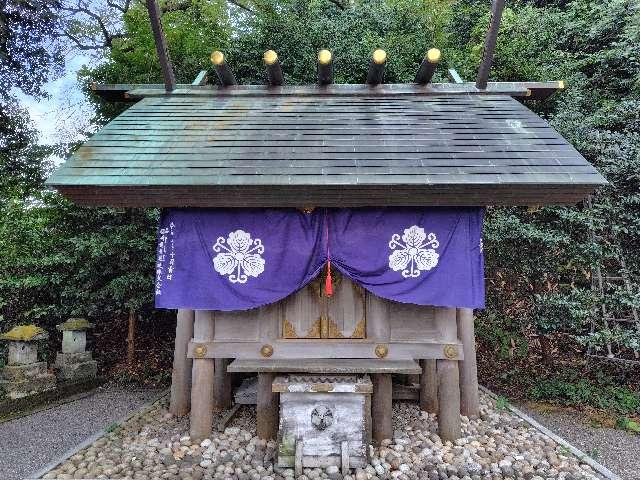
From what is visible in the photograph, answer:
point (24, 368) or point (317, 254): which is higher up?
point (317, 254)

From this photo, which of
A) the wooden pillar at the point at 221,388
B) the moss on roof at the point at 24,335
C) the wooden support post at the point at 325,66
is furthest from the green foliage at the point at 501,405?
the moss on roof at the point at 24,335

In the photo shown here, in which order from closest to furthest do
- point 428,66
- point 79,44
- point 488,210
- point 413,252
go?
point 413,252, point 428,66, point 488,210, point 79,44

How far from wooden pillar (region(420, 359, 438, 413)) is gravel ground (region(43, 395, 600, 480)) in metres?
0.63

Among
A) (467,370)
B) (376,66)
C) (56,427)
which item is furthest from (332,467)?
(376,66)

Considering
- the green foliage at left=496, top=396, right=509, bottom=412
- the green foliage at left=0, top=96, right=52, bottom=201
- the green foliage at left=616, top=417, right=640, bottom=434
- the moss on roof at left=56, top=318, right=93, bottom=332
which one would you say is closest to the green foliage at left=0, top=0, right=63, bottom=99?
→ the green foliage at left=0, top=96, right=52, bottom=201

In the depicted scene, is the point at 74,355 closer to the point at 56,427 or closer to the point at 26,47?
the point at 56,427

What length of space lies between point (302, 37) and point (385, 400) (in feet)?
31.0

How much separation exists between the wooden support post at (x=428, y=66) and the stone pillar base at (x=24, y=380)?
847cm

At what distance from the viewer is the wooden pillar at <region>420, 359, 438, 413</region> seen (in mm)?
6402

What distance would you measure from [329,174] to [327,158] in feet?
1.33

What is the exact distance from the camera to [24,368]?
726 centimetres

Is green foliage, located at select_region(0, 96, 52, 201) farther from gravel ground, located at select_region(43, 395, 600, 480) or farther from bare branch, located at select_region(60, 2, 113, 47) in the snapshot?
gravel ground, located at select_region(43, 395, 600, 480)

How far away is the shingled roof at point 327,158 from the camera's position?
173 inches

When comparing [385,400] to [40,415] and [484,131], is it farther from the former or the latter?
[40,415]
